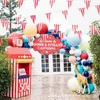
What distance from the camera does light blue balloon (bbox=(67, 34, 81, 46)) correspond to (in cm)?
986

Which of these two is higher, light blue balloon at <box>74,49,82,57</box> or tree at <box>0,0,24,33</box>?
tree at <box>0,0,24,33</box>

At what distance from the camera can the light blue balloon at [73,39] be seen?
32.3 feet

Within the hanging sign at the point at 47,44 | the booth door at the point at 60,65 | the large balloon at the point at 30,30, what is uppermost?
A: the large balloon at the point at 30,30

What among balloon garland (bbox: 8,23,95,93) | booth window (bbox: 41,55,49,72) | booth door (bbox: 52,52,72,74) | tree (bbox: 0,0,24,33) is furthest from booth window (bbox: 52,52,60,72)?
balloon garland (bbox: 8,23,95,93)

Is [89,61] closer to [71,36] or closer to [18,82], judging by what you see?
[71,36]

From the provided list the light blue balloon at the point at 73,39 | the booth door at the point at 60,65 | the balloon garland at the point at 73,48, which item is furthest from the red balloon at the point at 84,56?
the booth door at the point at 60,65

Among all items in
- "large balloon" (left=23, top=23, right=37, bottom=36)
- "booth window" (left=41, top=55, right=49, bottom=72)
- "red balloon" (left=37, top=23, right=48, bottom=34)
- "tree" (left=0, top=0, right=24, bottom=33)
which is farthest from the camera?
"tree" (left=0, top=0, right=24, bottom=33)

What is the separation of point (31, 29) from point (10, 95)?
234 centimetres

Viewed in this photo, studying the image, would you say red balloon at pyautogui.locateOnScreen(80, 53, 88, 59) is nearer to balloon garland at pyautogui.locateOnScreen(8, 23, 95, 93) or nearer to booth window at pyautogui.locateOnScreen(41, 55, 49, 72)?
balloon garland at pyautogui.locateOnScreen(8, 23, 95, 93)

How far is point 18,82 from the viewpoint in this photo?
9.27 m

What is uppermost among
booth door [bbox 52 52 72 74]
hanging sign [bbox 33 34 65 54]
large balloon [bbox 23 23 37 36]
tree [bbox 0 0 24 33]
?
tree [bbox 0 0 24 33]

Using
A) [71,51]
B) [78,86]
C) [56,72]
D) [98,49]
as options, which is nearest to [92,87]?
[78,86]

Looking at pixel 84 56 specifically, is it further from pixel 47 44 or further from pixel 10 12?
pixel 10 12

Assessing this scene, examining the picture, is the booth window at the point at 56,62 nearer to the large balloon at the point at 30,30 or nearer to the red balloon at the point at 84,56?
the red balloon at the point at 84,56
